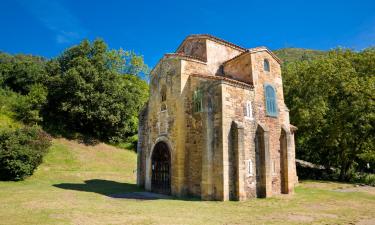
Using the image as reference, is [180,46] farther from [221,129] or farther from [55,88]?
[55,88]

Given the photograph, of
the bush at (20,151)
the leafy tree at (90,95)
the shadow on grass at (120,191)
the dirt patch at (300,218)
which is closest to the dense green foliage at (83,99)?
the leafy tree at (90,95)

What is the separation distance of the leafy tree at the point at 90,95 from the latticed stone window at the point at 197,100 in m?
21.2

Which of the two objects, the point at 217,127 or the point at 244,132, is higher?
the point at 217,127

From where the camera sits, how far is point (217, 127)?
14594mm

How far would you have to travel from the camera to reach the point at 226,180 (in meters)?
13.8

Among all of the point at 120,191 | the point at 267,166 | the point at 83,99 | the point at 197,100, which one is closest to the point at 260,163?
the point at 267,166

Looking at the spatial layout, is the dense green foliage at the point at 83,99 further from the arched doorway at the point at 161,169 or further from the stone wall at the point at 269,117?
the stone wall at the point at 269,117

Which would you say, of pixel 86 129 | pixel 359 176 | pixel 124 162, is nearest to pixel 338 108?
pixel 359 176

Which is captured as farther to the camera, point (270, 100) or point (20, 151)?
point (20, 151)

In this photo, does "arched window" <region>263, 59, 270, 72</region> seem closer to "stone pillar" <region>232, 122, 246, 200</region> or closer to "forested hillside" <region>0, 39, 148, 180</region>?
"stone pillar" <region>232, 122, 246, 200</region>

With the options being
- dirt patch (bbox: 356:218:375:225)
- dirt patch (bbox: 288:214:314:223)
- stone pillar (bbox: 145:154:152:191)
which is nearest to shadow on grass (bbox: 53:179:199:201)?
stone pillar (bbox: 145:154:152:191)

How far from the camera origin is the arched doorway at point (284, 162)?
16.8 meters

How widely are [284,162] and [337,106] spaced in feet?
46.1

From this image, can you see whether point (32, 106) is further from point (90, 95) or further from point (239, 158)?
point (239, 158)
